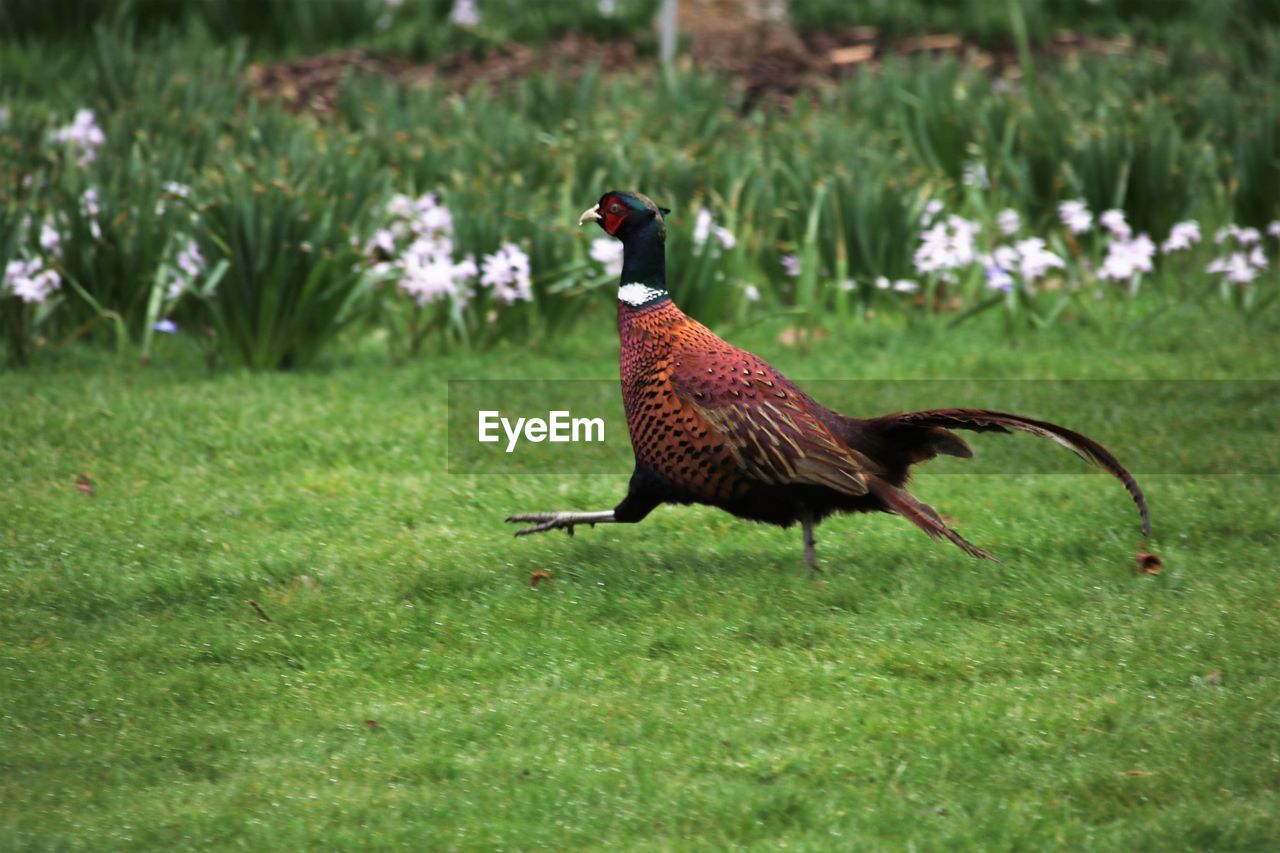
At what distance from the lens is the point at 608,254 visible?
19.1 feet

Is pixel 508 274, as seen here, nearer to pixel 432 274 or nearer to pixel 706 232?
pixel 432 274

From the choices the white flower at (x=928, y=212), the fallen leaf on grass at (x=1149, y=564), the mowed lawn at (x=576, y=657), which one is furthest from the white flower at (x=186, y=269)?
the fallen leaf on grass at (x=1149, y=564)

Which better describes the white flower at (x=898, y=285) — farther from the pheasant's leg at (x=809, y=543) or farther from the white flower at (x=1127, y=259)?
the pheasant's leg at (x=809, y=543)

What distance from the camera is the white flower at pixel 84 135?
6704mm

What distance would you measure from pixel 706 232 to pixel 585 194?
80cm

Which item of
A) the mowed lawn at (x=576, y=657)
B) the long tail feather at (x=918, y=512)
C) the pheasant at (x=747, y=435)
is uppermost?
→ the pheasant at (x=747, y=435)

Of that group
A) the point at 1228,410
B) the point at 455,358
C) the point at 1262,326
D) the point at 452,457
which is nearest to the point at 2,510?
the point at 452,457

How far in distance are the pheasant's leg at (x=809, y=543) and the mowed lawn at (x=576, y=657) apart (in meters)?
0.07

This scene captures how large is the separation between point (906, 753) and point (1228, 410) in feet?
8.88

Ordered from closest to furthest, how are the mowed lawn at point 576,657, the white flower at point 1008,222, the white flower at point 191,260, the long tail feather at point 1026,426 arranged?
the mowed lawn at point 576,657 < the long tail feather at point 1026,426 < the white flower at point 191,260 < the white flower at point 1008,222

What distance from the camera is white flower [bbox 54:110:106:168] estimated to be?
6.70 m

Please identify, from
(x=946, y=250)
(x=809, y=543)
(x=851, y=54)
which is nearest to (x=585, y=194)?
(x=946, y=250)

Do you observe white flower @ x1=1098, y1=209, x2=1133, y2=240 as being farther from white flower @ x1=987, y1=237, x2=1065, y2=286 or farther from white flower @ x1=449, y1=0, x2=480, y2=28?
white flower @ x1=449, y1=0, x2=480, y2=28

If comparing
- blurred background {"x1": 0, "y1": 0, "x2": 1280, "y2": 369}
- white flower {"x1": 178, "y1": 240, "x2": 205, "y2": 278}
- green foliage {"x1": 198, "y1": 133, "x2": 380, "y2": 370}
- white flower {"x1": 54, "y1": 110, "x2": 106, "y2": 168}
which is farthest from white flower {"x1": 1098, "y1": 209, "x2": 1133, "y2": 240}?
white flower {"x1": 54, "y1": 110, "x2": 106, "y2": 168}
